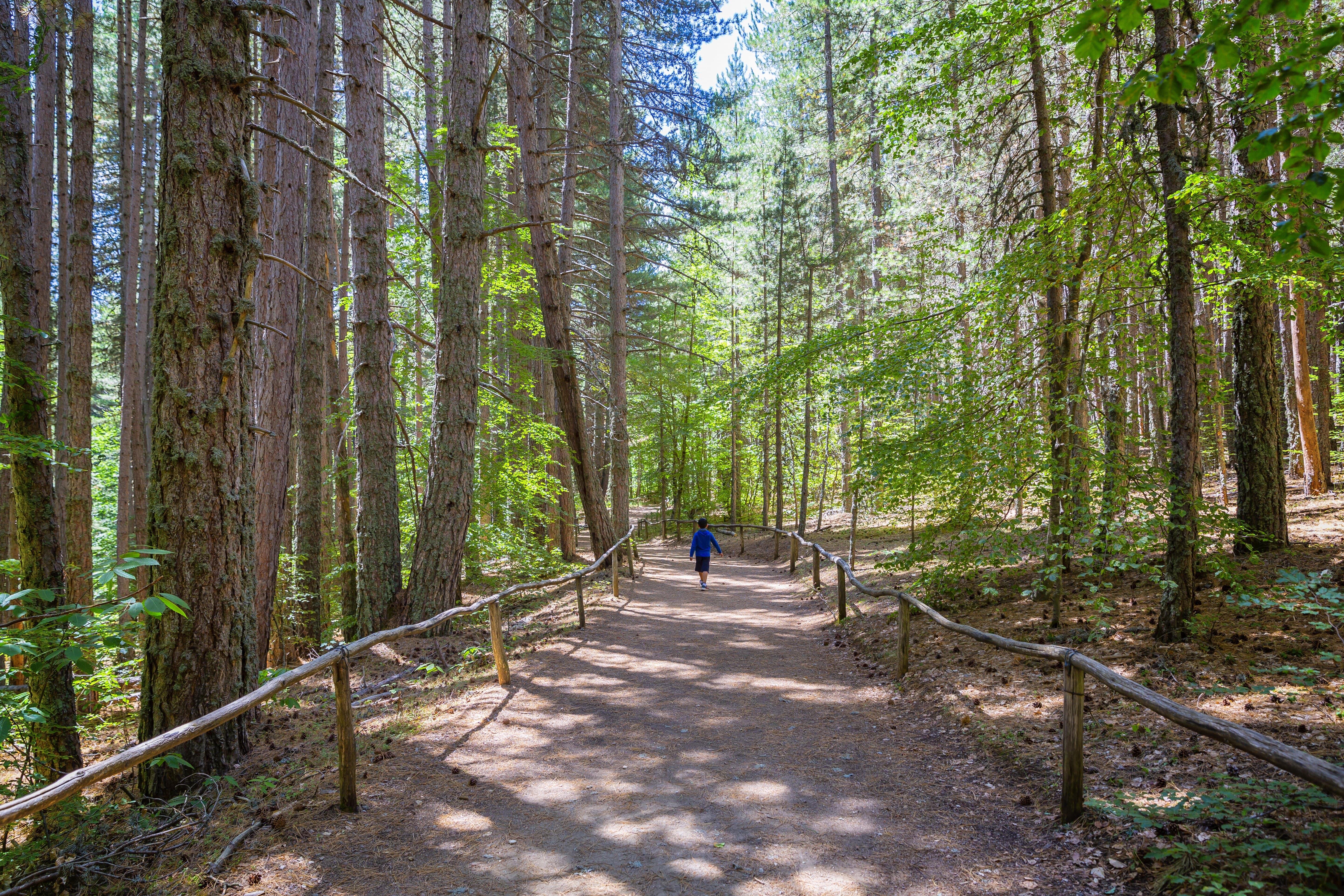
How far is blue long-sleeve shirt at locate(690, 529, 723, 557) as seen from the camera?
15297mm

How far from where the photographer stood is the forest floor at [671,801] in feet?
12.0

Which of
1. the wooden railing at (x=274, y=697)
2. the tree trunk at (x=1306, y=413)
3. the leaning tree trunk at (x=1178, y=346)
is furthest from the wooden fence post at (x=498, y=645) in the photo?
the tree trunk at (x=1306, y=413)

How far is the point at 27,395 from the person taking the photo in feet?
19.2

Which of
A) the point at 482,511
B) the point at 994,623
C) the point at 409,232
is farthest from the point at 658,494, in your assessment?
the point at 994,623

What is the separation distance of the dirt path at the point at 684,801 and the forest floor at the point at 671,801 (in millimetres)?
15

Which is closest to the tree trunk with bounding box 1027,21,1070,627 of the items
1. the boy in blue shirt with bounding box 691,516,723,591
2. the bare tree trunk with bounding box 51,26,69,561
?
the boy in blue shirt with bounding box 691,516,723,591

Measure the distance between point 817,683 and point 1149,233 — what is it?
5.51m

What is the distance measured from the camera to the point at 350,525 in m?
12.8

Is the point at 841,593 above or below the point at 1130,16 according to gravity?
below

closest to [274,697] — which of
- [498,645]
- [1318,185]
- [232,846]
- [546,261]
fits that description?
[232,846]

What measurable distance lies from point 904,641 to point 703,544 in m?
8.54

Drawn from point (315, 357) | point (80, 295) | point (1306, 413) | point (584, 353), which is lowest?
point (1306, 413)

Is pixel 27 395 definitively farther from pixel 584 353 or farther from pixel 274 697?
pixel 584 353

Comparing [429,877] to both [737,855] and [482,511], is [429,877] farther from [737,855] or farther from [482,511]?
[482,511]
